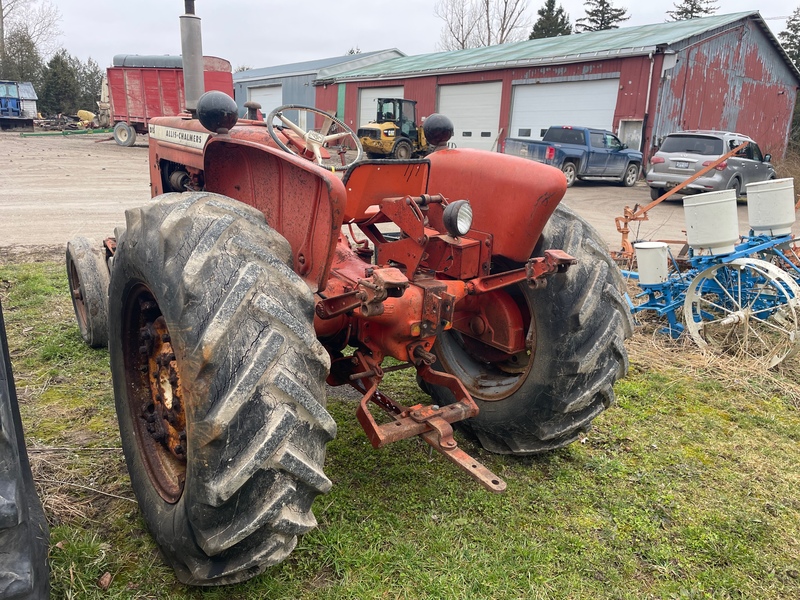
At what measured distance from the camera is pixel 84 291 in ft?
12.5

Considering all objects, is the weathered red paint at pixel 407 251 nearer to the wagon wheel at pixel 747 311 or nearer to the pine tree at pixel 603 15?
the wagon wheel at pixel 747 311

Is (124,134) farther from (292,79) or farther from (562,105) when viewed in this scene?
(562,105)

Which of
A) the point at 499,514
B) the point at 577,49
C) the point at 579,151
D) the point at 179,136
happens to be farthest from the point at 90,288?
the point at 577,49

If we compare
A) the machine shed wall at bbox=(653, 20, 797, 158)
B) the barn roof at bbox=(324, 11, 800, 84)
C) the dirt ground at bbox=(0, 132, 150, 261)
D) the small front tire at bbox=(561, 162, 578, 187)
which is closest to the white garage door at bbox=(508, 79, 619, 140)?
the barn roof at bbox=(324, 11, 800, 84)

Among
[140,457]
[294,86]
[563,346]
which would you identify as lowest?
[140,457]

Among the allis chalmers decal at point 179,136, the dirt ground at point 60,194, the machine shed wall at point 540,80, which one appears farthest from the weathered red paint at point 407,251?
the machine shed wall at point 540,80

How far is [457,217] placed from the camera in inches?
91.8

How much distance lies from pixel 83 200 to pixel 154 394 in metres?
9.98

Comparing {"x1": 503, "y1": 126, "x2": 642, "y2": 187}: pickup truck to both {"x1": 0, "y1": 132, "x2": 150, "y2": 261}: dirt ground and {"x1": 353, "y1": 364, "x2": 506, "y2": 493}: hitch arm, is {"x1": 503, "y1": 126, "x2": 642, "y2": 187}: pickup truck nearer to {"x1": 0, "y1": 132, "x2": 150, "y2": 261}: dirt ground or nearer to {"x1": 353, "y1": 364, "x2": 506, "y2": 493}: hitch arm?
{"x1": 0, "y1": 132, "x2": 150, "y2": 261}: dirt ground

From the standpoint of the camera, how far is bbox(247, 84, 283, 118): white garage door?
35.4 m

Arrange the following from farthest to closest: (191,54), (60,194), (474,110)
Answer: (474,110) < (60,194) < (191,54)

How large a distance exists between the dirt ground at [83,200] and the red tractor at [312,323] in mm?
4033

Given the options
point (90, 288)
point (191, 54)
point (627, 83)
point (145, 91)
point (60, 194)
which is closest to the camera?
point (191, 54)

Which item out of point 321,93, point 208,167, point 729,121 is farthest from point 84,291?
point 321,93
